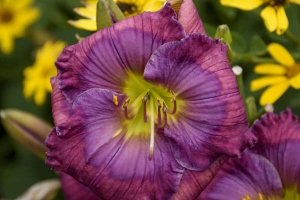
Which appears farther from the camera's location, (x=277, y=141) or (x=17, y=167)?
(x=17, y=167)

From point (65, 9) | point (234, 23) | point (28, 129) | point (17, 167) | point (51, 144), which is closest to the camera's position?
point (51, 144)

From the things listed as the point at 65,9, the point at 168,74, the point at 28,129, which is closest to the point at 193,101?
the point at 168,74

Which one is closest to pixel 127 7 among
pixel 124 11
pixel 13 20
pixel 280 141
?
pixel 124 11

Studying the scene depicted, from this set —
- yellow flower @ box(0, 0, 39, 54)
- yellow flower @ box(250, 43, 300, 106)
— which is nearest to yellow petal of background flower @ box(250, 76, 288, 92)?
yellow flower @ box(250, 43, 300, 106)

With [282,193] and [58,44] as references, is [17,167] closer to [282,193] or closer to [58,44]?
[58,44]

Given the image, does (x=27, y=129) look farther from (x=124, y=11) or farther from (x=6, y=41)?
(x=6, y=41)

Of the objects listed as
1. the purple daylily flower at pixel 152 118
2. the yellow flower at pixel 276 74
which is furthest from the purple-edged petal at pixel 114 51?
the yellow flower at pixel 276 74

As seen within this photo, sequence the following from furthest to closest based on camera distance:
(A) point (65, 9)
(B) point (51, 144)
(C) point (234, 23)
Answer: (A) point (65, 9) < (C) point (234, 23) < (B) point (51, 144)
